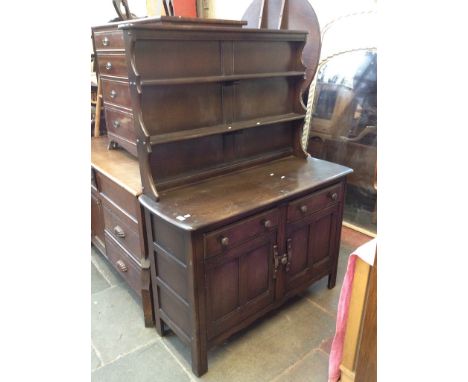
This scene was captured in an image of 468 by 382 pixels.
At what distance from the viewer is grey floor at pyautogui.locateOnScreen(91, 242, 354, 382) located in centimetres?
162

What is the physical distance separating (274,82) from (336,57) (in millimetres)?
937

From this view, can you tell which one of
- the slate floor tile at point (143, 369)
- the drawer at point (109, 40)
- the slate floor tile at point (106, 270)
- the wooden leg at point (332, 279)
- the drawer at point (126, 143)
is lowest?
the slate floor tile at point (106, 270)

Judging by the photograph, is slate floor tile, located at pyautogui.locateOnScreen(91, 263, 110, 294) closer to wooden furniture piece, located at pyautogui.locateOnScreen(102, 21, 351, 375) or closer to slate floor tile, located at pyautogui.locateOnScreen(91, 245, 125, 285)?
slate floor tile, located at pyautogui.locateOnScreen(91, 245, 125, 285)

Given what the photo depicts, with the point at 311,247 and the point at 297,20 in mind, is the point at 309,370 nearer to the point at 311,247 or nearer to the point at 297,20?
the point at 311,247

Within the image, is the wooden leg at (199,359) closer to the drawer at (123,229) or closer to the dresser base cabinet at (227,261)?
the dresser base cabinet at (227,261)

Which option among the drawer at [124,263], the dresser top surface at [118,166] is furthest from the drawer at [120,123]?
the drawer at [124,263]

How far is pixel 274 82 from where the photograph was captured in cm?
197

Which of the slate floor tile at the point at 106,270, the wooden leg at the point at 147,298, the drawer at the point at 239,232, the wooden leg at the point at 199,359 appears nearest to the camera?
the drawer at the point at 239,232

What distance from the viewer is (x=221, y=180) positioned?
178cm

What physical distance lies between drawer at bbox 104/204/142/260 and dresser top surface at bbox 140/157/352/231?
0.95ft

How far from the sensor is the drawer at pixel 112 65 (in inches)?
72.7

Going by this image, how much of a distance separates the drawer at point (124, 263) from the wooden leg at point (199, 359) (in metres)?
0.50
